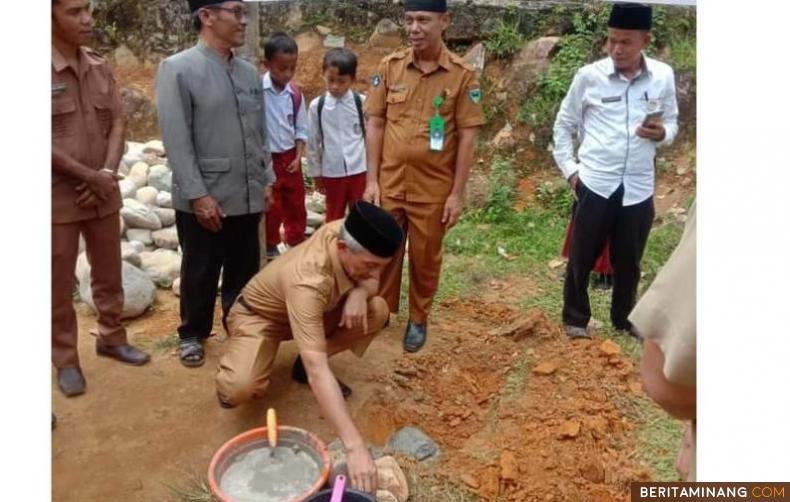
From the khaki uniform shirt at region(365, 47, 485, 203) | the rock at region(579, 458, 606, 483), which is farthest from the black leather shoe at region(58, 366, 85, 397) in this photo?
the rock at region(579, 458, 606, 483)

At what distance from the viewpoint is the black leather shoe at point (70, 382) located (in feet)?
11.2

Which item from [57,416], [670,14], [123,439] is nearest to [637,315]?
[123,439]

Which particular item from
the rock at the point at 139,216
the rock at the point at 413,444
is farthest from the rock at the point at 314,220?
the rock at the point at 413,444

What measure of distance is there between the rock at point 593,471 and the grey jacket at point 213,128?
6.63 ft

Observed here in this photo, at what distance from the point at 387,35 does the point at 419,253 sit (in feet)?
16.4

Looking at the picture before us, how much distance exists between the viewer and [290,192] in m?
5.33

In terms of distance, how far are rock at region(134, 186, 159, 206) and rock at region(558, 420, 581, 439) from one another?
12.4 ft

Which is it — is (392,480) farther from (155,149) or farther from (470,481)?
(155,149)

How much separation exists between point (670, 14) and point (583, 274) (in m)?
4.65

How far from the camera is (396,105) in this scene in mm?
3863

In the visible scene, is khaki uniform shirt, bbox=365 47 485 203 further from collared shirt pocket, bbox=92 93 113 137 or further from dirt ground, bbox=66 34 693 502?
collared shirt pocket, bbox=92 93 113 137

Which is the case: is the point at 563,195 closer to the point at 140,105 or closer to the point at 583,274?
the point at 583,274

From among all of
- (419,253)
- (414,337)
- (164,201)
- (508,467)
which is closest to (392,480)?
(508,467)

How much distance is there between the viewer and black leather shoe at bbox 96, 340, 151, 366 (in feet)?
12.4
